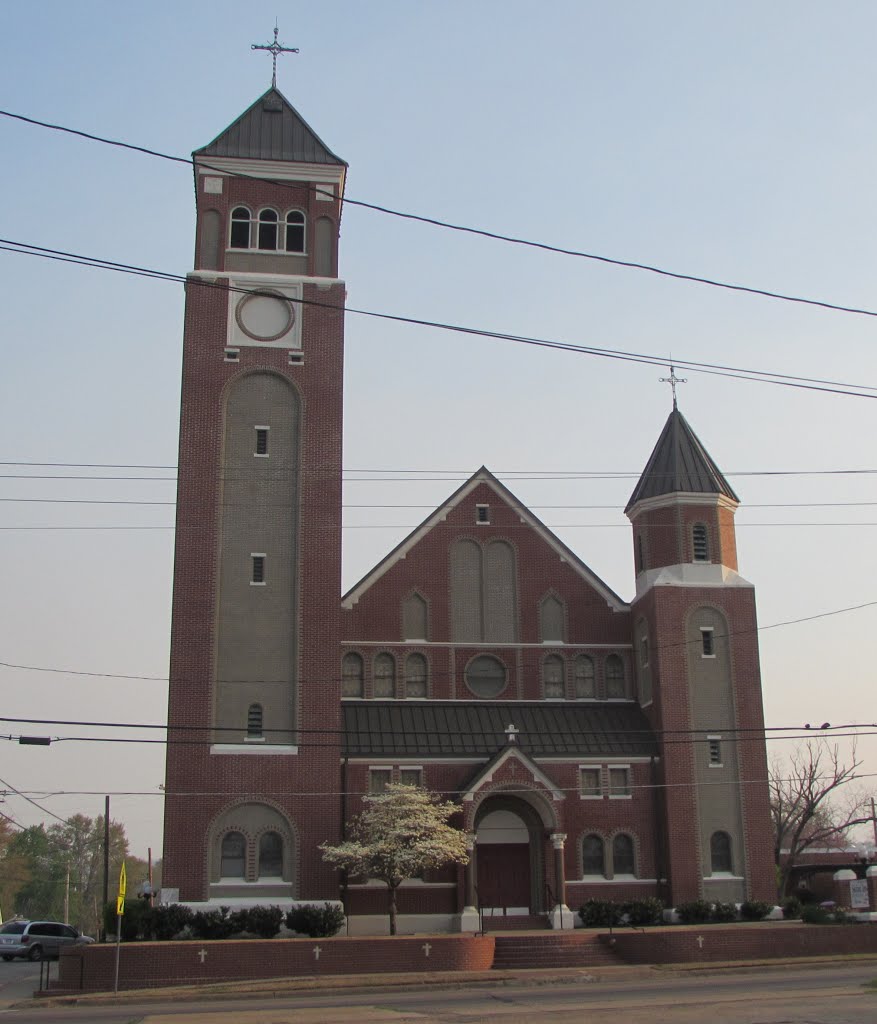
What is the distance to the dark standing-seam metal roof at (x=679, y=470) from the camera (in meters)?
46.5

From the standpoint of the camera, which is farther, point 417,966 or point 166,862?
point 166,862

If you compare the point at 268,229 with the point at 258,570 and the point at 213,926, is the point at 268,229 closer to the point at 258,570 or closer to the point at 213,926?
the point at 258,570

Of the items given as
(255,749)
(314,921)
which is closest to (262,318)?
(255,749)

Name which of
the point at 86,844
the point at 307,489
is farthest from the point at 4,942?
the point at 86,844

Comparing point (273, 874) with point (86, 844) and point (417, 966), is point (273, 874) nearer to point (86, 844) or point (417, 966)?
point (417, 966)

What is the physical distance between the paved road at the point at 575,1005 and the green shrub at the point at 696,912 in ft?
23.7

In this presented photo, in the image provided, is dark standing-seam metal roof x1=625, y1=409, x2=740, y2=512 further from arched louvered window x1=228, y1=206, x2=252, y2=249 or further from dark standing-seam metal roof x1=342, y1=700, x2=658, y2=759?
arched louvered window x1=228, y1=206, x2=252, y2=249

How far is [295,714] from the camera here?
39938mm

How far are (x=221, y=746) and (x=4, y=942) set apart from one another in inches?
664

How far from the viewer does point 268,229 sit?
44625 millimetres

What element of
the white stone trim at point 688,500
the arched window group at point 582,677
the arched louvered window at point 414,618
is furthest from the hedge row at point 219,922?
the white stone trim at point 688,500

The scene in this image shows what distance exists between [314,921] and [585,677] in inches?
597

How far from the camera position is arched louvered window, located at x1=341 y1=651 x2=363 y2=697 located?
45.1m

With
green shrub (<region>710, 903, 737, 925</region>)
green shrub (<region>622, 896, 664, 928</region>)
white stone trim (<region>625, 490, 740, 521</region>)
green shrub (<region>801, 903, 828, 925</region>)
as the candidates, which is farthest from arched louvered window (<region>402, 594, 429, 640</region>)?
green shrub (<region>801, 903, 828, 925</region>)
